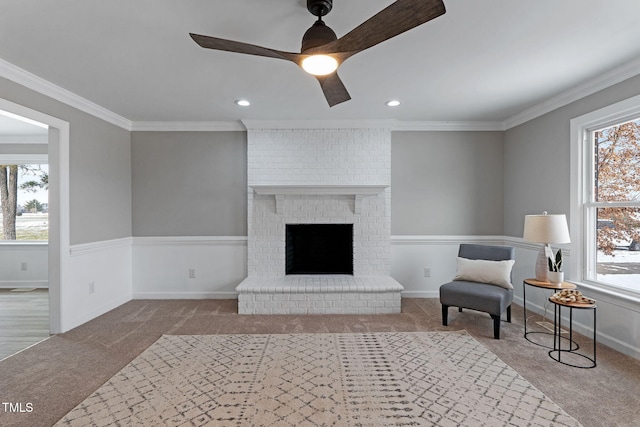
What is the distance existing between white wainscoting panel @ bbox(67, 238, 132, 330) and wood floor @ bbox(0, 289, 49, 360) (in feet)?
1.08

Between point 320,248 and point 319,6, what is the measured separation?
3.23 meters

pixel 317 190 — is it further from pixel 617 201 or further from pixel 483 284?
pixel 617 201

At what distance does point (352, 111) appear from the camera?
390cm

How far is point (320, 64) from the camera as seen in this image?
66.3 inches

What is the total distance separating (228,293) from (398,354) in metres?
2.58

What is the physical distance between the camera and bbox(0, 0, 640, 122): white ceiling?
190 centimetres

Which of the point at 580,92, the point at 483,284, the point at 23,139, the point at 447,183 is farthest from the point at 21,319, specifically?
the point at 580,92

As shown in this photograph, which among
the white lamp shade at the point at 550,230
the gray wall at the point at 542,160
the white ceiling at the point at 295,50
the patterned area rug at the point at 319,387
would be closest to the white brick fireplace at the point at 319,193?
the white ceiling at the point at 295,50

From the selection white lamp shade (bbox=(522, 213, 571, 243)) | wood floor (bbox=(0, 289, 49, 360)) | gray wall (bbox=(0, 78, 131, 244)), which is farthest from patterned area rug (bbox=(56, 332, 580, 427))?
gray wall (bbox=(0, 78, 131, 244))

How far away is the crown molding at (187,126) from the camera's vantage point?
4.32 m

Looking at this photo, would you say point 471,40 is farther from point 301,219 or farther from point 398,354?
point 301,219

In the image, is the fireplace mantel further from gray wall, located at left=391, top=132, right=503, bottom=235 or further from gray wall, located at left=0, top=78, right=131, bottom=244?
gray wall, located at left=0, top=78, right=131, bottom=244

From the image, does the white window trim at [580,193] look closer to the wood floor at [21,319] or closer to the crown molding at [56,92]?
the crown molding at [56,92]

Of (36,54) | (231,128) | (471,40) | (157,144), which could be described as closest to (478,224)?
(471,40)
